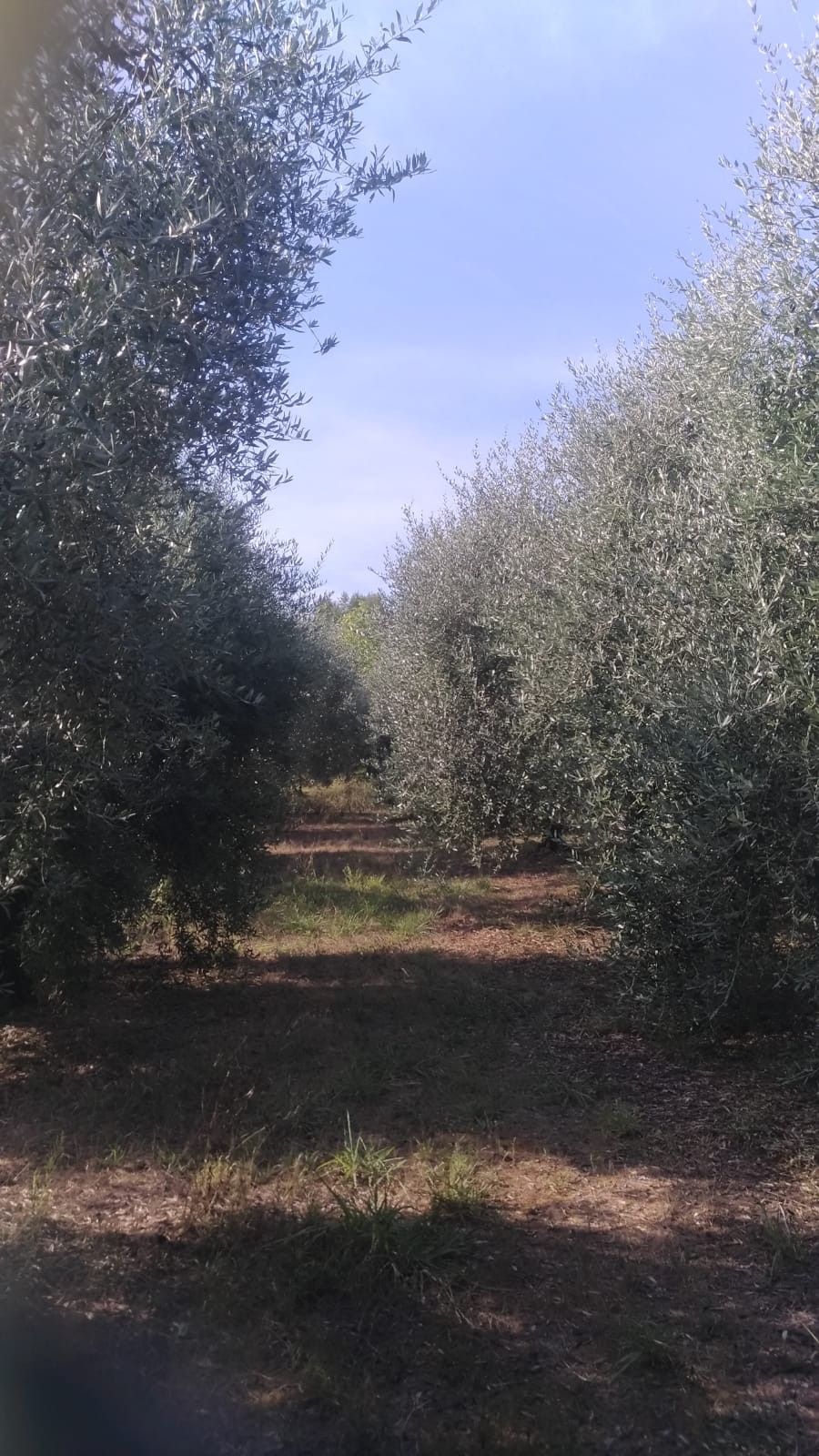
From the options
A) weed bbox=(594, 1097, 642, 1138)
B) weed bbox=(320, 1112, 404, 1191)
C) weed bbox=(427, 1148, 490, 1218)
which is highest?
weed bbox=(320, 1112, 404, 1191)

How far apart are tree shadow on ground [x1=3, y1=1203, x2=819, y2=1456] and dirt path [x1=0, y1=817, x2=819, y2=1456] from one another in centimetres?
1

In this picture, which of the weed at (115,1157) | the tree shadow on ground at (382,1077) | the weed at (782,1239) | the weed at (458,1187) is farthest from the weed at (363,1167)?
the weed at (782,1239)

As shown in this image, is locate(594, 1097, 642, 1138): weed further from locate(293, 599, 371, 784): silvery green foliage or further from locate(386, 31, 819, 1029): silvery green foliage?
locate(293, 599, 371, 784): silvery green foliage

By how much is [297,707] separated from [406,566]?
4277mm

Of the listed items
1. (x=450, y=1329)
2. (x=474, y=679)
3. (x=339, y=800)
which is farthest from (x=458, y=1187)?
(x=339, y=800)

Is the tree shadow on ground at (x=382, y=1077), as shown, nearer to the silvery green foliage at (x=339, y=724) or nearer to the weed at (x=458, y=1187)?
the weed at (x=458, y=1187)

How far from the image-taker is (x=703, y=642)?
21.5ft

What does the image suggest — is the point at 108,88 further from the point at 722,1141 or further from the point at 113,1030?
the point at 113,1030

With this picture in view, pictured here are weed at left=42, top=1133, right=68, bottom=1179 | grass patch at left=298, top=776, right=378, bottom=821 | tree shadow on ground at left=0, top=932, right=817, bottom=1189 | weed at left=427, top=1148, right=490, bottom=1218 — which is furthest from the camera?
grass patch at left=298, top=776, right=378, bottom=821

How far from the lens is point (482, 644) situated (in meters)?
12.2

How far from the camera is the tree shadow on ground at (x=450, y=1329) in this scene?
356 centimetres

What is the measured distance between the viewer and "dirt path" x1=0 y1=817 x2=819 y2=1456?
371 centimetres

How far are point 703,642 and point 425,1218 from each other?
3703mm

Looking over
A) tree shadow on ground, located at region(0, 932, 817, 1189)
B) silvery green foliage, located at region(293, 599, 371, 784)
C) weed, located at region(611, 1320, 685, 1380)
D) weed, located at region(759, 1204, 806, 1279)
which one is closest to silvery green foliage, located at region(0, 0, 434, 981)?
tree shadow on ground, located at region(0, 932, 817, 1189)
